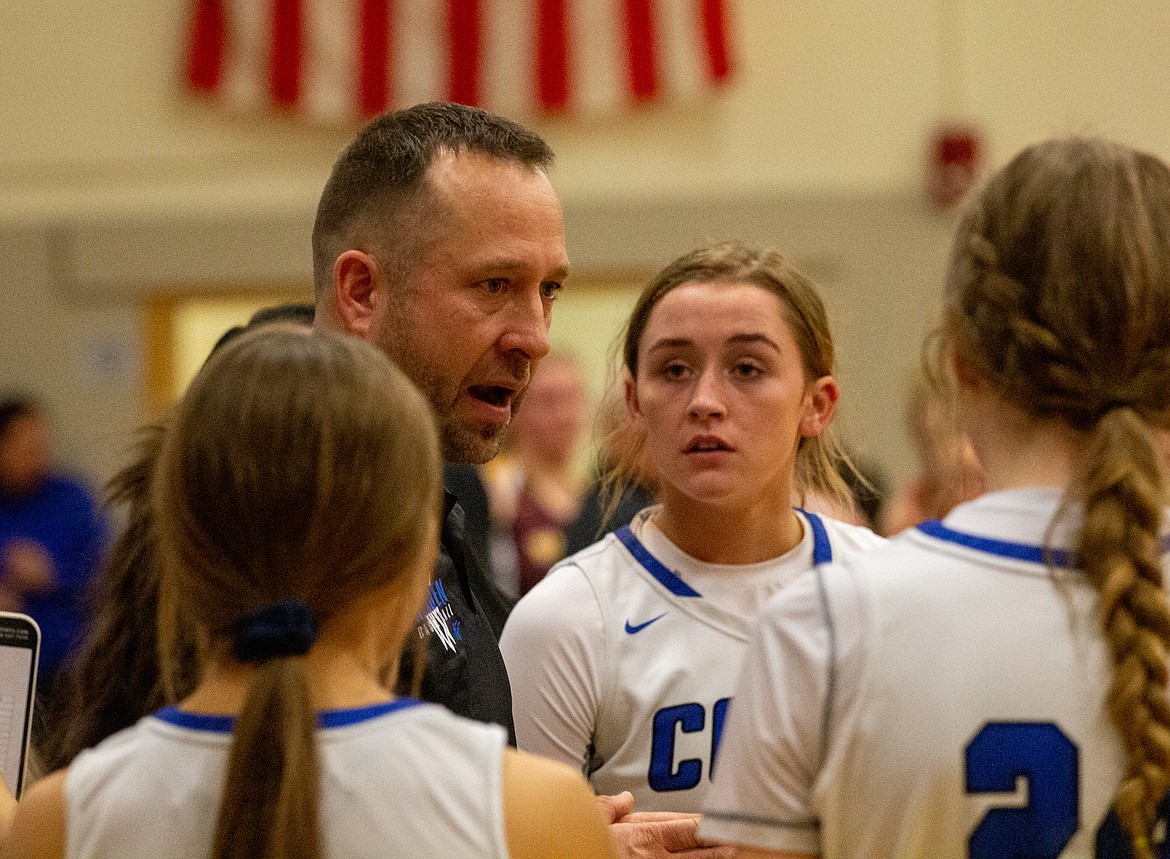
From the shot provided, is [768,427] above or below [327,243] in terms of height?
below

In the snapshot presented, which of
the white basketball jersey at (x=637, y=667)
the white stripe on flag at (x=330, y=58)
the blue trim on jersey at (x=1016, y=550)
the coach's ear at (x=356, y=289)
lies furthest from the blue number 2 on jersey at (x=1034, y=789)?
the white stripe on flag at (x=330, y=58)

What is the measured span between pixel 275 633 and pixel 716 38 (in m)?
5.74

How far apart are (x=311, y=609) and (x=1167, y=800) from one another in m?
0.80

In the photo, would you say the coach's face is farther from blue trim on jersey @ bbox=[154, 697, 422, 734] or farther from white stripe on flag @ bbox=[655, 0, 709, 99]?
white stripe on flag @ bbox=[655, 0, 709, 99]

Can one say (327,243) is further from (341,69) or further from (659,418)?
(341,69)

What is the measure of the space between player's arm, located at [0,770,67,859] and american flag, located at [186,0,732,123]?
5.57 m

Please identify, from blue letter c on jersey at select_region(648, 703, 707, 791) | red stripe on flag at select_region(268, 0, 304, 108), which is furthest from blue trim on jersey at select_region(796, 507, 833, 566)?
red stripe on flag at select_region(268, 0, 304, 108)

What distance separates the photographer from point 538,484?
5609mm

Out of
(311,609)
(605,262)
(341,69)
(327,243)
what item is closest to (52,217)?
(341,69)

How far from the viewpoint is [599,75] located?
263 inches

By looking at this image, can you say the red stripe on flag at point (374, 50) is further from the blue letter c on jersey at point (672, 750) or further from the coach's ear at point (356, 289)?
the blue letter c on jersey at point (672, 750)

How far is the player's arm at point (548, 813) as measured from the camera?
1.29m

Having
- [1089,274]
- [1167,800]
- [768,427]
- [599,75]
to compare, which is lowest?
[1167,800]

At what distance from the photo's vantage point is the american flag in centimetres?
662
